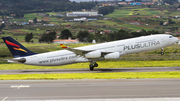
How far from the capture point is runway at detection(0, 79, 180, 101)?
18.5 metres

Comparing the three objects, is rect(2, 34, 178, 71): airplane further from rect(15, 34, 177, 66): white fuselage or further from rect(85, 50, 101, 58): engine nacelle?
rect(85, 50, 101, 58): engine nacelle

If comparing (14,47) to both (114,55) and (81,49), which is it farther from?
(114,55)

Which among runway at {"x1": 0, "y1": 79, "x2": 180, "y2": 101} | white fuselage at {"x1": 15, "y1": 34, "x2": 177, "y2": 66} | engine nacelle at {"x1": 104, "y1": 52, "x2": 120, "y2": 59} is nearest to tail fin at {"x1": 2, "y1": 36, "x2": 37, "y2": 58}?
white fuselage at {"x1": 15, "y1": 34, "x2": 177, "y2": 66}

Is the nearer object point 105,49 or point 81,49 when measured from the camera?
point 105,49

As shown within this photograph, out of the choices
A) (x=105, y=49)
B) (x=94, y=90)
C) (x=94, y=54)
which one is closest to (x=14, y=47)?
(x=94, y=54)

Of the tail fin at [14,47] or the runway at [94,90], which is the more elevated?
the tail fin at [14,47]

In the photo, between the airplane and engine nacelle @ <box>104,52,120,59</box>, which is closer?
engine nacelle @ <box>104,52,120,59</box>

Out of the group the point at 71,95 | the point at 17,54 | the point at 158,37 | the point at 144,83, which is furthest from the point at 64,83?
the point at 158,37

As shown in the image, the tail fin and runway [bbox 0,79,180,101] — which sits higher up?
the tail fin

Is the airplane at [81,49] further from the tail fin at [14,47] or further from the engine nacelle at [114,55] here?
the engine nacelle at [114,55]

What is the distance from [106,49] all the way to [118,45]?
197 centimetres

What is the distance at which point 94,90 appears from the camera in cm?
2056

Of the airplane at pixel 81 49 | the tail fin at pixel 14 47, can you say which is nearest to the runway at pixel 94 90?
the airplane at pixel 81 49

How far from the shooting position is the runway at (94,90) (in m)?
18.5
